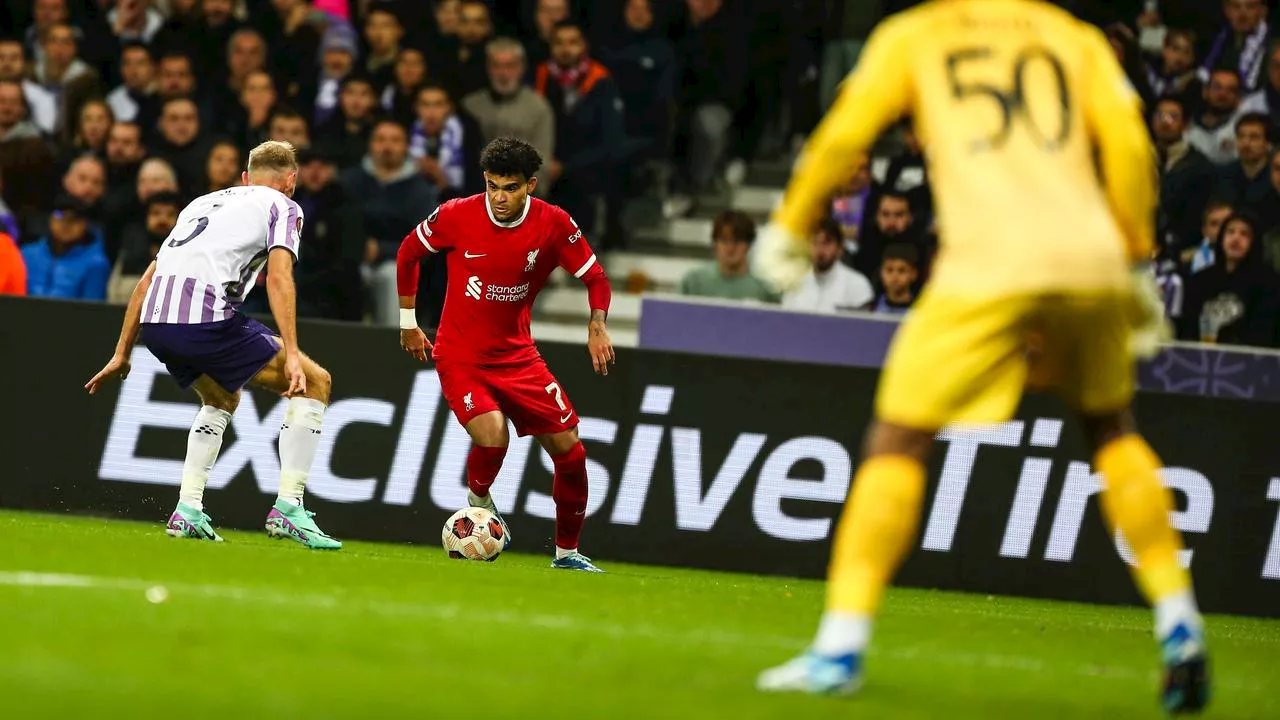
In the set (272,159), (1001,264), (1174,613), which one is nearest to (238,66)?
(272,159)

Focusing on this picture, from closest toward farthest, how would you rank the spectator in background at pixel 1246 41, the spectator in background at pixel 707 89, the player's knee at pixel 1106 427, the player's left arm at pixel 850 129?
the player's left arm at pixel 850 129 → the player's knee at pixel 1106 427 → the spectator in background at pixel 1246 41 → the spectator in background at pixel 707 89

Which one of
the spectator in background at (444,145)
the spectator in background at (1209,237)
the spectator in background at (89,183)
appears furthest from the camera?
the spectator in background at (444,145)

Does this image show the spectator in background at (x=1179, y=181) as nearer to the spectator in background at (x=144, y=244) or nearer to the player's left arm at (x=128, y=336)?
the spectator in background at (x=144, y=244)

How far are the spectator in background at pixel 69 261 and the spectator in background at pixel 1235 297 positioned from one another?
770 cm

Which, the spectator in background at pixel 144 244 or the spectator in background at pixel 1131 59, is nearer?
the spectator in background at pixel 144 244

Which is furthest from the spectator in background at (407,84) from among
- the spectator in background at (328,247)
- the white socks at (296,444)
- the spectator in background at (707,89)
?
the white socks at (296,444)

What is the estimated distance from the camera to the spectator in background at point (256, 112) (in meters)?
16.5

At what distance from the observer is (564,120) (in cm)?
1645

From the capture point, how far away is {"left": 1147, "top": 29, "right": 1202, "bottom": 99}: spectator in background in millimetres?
15750

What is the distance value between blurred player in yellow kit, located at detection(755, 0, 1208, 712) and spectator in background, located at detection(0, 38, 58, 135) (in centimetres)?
1261

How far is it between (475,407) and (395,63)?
261 inches

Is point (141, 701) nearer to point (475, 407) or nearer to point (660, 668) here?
point (660, 668)

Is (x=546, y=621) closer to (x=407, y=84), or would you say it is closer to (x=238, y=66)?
(x=407, y=84)

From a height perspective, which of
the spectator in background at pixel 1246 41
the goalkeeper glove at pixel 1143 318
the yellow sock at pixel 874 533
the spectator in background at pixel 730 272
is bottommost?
the spectator in background at pixel 730 272
